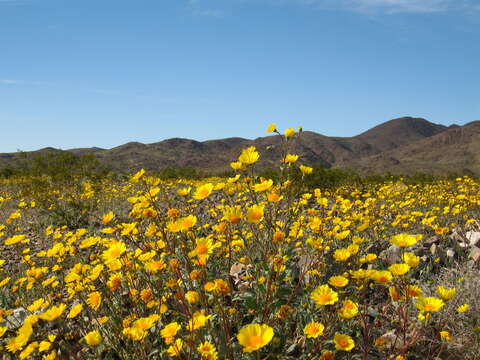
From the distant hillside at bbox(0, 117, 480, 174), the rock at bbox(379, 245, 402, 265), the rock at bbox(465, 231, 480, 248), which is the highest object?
the distant hillside at bbox(0, 117, 480, 174)

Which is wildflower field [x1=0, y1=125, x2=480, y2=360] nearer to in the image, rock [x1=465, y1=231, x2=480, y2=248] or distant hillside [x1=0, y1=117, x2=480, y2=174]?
rock [x1=465, y1=231, x2=480, y2=248]

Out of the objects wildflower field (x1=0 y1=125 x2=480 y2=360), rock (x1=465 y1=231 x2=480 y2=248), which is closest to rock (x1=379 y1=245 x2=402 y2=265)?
wildflower field (x1=0 y1=125 x2=480 y2=360)

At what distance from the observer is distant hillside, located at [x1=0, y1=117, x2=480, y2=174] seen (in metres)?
57.1

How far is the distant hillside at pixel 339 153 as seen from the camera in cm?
5706

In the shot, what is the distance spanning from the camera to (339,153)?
10238cm

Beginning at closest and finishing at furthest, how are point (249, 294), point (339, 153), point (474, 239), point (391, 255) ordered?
point (249, 294) < point (391, 255) < point (474, 239) < point (339, 153)

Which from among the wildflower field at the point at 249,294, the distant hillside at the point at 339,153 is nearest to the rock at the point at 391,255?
the wildflower field at the point at 249,294

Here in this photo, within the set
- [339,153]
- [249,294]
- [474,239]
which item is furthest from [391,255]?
[339,153]

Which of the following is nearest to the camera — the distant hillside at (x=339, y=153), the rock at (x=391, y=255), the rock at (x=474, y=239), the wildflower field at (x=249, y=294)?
the wildflower field at (x=249, y=294)

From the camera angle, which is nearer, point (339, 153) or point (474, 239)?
point (474, 239)

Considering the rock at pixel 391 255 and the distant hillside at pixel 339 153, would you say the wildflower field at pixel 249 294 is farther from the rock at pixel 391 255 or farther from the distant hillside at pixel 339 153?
the distant hillside at pixel 339 153

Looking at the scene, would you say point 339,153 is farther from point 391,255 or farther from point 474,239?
point 391,255

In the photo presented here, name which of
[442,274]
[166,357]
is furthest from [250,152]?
[442,274]

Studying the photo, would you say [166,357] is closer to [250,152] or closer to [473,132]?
[250,152]
